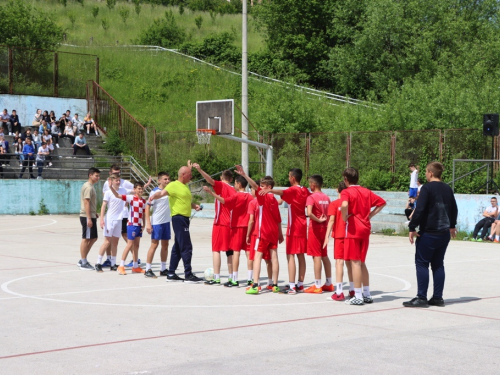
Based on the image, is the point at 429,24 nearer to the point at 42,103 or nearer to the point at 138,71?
the point at 138,71

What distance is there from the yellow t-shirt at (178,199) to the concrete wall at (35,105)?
29.3m

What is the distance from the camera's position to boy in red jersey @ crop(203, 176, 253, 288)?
39.6ft

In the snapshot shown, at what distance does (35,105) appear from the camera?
4097 cm

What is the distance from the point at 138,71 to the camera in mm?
52406

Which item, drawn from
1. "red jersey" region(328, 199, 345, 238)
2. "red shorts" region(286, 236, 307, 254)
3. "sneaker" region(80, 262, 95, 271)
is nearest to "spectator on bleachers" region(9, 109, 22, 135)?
"sneaker" region(80, 262, 95, 271)

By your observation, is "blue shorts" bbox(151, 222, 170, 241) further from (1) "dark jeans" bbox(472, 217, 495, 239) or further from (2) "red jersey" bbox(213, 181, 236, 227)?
(1) "dark jeans" bbox(472, 217, 495, 239)

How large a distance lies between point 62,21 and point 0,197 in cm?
4105

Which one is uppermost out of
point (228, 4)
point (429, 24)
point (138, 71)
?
point (228, 4)

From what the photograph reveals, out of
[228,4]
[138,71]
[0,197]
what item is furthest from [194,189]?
[228,4]

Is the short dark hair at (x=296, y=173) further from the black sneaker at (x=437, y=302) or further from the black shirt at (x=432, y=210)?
the black sneaker at (x=437, y=302)

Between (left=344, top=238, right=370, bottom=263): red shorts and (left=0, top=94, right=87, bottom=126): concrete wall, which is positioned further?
(left=0, top=94, right=87, bottom=126): concrete wall

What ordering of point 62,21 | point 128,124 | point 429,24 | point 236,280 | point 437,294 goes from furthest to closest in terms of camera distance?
1. point 62,21
2. point 429,24
3. point 128,124
4. point 236,280
5. point 437,294

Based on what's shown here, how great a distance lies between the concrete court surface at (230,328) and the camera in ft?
22.7

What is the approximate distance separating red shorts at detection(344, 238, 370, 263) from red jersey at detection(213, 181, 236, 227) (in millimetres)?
2424
